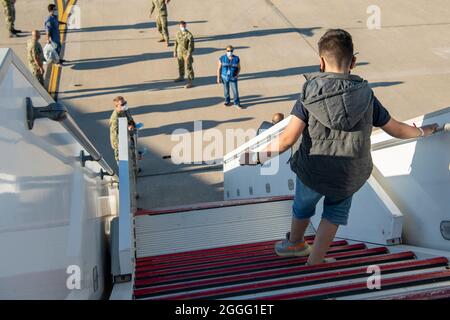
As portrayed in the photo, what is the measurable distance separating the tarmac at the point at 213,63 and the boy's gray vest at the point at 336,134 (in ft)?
18.7

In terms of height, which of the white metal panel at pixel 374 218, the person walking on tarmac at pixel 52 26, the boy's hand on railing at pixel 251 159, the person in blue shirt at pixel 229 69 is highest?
the person walking on tarmac at pixel 52 26

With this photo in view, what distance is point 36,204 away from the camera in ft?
9.04

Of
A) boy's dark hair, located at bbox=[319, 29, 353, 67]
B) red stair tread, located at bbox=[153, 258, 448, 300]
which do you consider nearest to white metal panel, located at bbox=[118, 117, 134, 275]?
red stair tread, located at bbox=[153, 258, 448, 300]

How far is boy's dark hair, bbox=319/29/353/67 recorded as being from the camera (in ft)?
10.3

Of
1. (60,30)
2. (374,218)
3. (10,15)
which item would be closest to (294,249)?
(374,218)

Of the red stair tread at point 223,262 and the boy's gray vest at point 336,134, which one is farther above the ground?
the boy's gray vest at point 336,134

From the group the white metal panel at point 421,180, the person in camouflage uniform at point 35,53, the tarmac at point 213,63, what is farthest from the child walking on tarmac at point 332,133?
the person in camouflage uniform at point 35,53

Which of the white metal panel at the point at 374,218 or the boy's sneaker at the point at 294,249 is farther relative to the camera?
the white metal panel at the point at 374,218

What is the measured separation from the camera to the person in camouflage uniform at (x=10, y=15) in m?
13.0

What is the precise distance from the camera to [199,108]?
11.1 metres

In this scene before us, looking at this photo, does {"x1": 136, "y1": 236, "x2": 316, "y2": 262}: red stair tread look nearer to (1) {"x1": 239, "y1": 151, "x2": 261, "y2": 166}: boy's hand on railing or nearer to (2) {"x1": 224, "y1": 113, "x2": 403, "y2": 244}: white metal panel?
(2) {"x1": 224, "y1": 113, "x2": 403, "y2": 244}: white metal panel

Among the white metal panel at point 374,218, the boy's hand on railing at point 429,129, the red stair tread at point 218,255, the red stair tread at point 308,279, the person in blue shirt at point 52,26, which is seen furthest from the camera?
the person in blue shirt at point 52,26

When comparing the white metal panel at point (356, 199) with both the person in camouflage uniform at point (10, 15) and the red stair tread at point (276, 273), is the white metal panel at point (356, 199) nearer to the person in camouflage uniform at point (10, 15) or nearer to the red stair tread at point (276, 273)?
the red stair tread at point (276, 273)

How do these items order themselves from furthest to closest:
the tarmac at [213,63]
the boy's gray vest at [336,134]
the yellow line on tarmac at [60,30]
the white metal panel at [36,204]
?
1. the yellow line on tarmac at [60,30]
2. the tarmac at [213,63]
3. the boy's gray vest at [336,134]
4. the white metal panel at [36,204]
